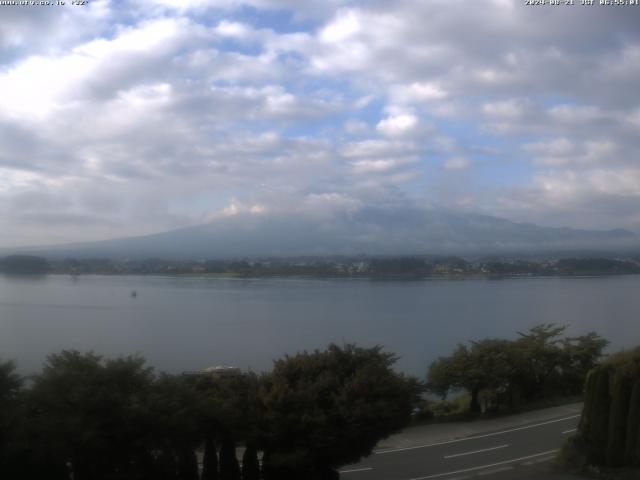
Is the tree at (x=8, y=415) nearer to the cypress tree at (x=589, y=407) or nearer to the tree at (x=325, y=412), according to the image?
the tree at (x=325, y=412)

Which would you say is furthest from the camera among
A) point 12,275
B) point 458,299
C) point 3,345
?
point 458,299

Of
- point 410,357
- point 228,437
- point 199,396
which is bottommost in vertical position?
point 410,357

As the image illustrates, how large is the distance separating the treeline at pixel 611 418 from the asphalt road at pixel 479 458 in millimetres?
635

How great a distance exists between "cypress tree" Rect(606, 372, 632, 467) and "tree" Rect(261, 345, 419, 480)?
332cm

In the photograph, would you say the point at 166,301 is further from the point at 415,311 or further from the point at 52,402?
the point at 52,402

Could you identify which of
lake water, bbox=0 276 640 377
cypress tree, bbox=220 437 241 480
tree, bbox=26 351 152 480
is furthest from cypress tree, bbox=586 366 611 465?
lake water, bbox=0 276 640 377

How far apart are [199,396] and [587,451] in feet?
21.5

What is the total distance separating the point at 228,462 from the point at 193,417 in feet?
4.27

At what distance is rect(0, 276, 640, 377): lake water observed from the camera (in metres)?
28.5

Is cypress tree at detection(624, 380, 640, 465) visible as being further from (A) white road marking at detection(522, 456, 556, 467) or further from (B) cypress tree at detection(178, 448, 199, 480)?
(B) cypress tree at detection(178, 448, 199, 480)

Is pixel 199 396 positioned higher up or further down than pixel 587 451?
higher up

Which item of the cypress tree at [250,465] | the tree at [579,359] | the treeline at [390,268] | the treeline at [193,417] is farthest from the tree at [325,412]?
the treeline at [390,268]

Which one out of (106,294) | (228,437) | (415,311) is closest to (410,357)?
(415,311)

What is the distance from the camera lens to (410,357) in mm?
28812
